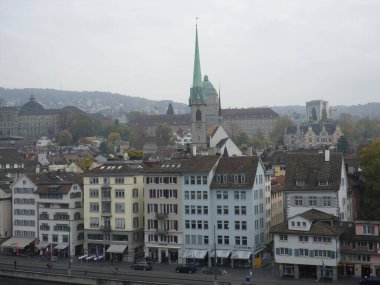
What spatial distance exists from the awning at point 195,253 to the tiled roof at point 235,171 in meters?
8.10

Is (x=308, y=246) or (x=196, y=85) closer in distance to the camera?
(x=308, y=246)

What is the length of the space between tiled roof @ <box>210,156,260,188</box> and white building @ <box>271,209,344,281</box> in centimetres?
910

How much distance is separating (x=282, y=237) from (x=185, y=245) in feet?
50.8

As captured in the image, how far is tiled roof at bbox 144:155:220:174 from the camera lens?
268ft

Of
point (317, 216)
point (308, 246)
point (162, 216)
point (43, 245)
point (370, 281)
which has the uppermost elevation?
point (317, 216)

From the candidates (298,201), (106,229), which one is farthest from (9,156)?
(298,201)

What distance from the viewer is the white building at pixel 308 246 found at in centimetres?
6856

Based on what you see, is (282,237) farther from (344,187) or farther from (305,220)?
(344,187)

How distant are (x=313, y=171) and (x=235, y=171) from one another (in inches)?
377

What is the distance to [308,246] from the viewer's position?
69.7 meters

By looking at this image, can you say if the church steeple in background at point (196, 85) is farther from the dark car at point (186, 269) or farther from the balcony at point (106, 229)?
the dark car at point (186, 269)

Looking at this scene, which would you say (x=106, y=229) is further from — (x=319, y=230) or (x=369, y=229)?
(x=369, y=229)

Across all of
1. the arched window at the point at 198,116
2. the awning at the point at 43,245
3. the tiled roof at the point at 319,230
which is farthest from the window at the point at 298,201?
the arched window at the point at 198,116

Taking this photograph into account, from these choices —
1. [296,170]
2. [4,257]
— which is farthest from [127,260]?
[296,170]
